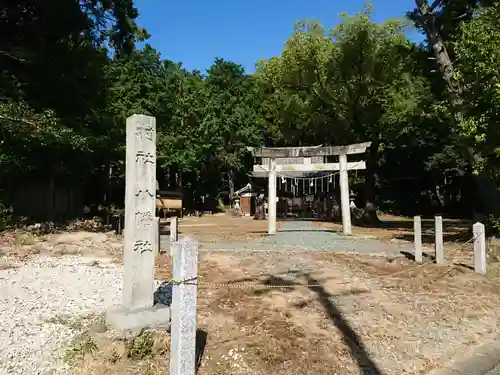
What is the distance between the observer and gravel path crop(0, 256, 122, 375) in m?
4.39

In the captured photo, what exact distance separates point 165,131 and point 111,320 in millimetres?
26504

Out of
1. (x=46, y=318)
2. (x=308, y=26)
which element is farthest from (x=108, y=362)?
(x=308, y=26)

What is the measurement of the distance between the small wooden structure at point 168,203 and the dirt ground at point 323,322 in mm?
20651

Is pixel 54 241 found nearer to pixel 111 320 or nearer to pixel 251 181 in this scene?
pixel 111 320

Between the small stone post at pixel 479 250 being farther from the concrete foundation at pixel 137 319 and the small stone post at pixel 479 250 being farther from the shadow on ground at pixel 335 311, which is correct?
the concrete foundation at pixel 137 319

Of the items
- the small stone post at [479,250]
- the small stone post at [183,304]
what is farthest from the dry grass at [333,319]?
the small stone post at [183,304]

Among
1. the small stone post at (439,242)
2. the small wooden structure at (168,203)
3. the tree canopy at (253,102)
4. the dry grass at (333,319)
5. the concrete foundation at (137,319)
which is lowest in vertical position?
the dry grass at (333,319)

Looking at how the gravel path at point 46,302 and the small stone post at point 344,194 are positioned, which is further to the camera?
the small stone post at point 344,194

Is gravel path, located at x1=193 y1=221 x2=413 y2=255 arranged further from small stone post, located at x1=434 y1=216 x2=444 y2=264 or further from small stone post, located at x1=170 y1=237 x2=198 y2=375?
small stone post, located at x1=170 y1=237 x2=198 y2=375

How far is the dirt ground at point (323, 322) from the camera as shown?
4.48 meters

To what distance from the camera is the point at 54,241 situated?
12.3m

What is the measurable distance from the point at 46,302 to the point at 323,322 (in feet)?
12.8

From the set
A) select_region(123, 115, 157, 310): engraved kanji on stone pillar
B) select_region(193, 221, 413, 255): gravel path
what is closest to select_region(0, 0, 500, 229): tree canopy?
select_region(193, 221, 413, 255): gravel path

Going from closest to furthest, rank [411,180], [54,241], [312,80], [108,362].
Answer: [108,362], [54,241], [312,80], [411,180]
